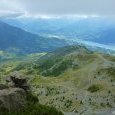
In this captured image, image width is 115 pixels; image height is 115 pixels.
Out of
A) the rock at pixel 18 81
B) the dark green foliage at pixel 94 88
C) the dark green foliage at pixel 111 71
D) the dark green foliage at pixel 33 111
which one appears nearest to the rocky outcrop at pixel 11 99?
the dark green foliage at pixel 33 111

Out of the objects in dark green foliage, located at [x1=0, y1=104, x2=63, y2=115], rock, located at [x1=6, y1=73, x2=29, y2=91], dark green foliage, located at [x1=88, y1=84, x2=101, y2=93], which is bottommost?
dark green foliage, located at [x1=88, y1=84, x2=101, y2=93]

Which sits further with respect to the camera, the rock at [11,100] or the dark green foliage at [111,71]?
the dark green foliage at [111,71]

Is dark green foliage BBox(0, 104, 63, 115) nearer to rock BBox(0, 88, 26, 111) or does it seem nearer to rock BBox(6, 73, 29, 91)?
rock BBox(0, 88, 26, 111)

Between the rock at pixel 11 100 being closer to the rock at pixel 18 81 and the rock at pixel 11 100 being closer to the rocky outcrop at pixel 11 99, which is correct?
the rocky outcrop at pixel 11 99

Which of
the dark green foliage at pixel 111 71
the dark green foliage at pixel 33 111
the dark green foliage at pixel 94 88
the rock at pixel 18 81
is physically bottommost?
the dark green foliage at pixel 94 88

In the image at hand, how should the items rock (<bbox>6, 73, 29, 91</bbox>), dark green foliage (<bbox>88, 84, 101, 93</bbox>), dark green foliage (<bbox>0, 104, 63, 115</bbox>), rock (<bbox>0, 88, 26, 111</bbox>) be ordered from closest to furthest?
dark green foliage (<bbox>0, 104, 63, 115</bbox>) → rock (<bbox>0, 88, 26, 111</bbox>) → rock (<bbox>6, 73, 29, 91</bbox>) → dark green foliage (<bbox>88, 84, 101, 93</bbox>)

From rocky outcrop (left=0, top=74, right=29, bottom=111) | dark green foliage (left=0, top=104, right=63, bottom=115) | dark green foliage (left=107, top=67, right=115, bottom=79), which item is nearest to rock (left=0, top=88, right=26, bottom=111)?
rocky outcrop (left=0, top=74, right=29, bottom=111)

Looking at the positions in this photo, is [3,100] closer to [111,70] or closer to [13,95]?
[13,95]

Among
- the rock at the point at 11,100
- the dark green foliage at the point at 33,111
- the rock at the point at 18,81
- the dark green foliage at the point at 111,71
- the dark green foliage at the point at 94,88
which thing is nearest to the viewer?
the dark green foliage at the point at 33,111

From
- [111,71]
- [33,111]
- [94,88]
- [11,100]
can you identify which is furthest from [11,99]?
[111,71]

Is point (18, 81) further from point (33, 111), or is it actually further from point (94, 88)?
point (94, 88)

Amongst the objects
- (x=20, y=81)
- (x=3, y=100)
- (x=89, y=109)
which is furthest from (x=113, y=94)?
(x=3, y=100)

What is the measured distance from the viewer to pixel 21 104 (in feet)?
182

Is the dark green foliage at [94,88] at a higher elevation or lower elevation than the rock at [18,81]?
lower
